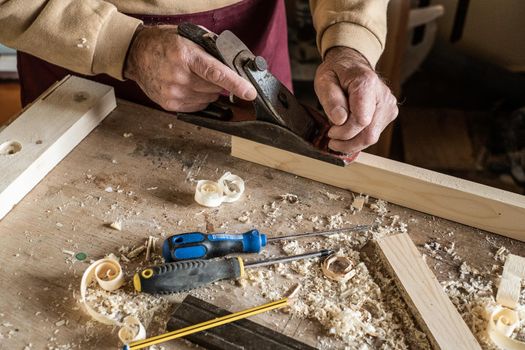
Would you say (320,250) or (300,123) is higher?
(300,123)

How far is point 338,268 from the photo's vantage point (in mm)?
1147

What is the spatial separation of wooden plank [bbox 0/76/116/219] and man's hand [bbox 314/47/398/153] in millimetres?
581

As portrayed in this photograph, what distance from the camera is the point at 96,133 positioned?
4.75 feet

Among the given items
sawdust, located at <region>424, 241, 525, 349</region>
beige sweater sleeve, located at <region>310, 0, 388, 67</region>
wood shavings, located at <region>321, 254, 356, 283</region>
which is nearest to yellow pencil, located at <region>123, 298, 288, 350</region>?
wood shavings, located at <region>321, 254, 356, 283</region>

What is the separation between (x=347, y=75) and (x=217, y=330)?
0.65m

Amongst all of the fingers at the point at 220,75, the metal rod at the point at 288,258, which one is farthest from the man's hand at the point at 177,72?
the metal rod at the point at 288,258

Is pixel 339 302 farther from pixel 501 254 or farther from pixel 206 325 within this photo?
pixel 501 254

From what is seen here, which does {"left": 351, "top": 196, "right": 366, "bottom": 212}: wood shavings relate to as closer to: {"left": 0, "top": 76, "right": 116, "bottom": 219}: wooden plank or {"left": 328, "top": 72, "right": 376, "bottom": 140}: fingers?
{"left": 328, "top": 72, "right": 376, "bottom": 140}: fingers

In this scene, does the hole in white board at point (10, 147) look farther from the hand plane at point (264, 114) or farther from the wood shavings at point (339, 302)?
the wood shavings at point (339, 302)

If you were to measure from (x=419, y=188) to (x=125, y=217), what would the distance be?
0.65 m

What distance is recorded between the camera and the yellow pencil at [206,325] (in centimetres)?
97

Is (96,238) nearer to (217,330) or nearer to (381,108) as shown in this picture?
(217,330)

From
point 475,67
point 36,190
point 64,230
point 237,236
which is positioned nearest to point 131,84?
point 36,190

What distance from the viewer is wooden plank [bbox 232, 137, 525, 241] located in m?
1.23
